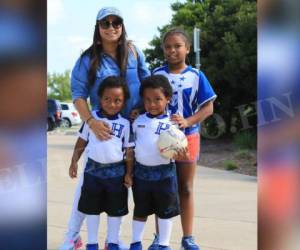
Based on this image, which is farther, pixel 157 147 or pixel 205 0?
pixel 205 0

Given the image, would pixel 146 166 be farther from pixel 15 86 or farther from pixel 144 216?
pixel 15 86

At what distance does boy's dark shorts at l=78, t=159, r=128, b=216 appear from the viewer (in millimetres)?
3561

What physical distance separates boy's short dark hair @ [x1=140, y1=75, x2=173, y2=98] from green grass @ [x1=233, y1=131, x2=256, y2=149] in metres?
8.52

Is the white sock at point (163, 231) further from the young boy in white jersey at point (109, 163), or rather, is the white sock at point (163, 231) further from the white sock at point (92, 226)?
the white sock at point (92, 226)

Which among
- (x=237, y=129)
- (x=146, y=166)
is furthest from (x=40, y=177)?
(x=237, y=129)

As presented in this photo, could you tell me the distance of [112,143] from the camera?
353 centimetres

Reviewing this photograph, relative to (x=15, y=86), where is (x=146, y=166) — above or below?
below

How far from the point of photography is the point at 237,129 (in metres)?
14.1

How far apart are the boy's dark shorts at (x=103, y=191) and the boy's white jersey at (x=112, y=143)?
0.06m

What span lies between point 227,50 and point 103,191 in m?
9.95

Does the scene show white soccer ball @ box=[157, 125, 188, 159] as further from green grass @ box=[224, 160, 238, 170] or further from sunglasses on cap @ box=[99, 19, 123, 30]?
green grass @ box=[224, 160, 238, 170]

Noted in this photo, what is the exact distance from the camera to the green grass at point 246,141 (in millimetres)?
11959

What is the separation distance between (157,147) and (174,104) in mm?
430

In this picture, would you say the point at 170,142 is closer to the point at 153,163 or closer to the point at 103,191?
the point at 153,163
